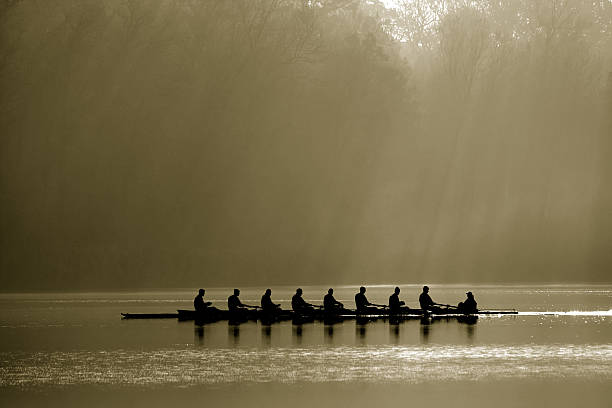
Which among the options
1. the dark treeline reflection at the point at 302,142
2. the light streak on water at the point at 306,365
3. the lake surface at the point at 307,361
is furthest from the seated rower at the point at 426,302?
the dark treeline reflection at the point at 302,142

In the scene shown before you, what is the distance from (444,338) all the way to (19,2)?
2407 inches

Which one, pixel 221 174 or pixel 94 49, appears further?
pixel 221 174

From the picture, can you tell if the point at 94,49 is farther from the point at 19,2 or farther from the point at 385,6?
the point at 385,6

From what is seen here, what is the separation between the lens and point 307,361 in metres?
41.7

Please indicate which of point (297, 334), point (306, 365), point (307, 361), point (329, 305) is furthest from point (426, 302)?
point (306, 365)

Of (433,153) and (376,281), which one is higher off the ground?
(433,153)

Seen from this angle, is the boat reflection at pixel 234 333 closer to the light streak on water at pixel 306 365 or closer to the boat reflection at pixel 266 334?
the boat reflection at pixel 266 334

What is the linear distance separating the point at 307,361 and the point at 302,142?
76896 millimetres

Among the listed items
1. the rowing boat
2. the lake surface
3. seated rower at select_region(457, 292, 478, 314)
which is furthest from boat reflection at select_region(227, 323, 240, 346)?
seated rower at select_region(457, 292, 478, 314)

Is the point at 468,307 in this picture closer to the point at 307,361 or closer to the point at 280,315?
the point at 280,315

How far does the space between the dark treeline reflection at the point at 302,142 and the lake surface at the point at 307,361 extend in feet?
131

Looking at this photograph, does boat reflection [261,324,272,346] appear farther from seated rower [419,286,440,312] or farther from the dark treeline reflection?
the dark treeline reflection

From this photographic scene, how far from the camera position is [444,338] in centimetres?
5075

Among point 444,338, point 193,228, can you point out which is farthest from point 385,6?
point 444,338
